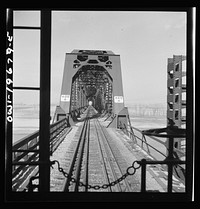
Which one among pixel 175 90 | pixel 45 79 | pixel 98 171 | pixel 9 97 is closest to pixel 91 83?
pixel 98 171

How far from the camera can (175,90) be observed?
4.57m

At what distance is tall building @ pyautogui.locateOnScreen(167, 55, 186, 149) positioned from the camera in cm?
445

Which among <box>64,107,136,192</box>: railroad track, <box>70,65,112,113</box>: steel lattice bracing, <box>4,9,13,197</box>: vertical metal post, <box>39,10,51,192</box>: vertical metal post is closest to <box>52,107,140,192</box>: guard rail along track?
<box>64,107,136,192</box>: railroad track

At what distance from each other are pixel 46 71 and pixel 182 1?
1.89 metres

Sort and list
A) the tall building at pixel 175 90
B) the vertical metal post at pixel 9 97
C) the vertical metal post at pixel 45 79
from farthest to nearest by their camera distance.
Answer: the tall building at pixel 175 90, the vertical metal post at pixel 45 79, the vertical metal post at pixel 9 97

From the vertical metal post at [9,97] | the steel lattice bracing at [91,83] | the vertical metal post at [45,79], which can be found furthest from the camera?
the steel lattice bracing at [91,83]

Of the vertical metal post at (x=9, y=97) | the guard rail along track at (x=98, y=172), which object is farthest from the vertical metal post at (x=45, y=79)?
the guard rail along track at (x=98, y=172)

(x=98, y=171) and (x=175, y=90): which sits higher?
(x=175, y=90)

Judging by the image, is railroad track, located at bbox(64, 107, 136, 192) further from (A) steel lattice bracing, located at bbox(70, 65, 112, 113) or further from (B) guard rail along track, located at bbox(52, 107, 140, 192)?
(A) steel lattice bracing, located at bbox(70, 65, 112, 113)

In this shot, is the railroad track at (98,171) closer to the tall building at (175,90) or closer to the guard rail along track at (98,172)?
the guard rail along track at (98,172)

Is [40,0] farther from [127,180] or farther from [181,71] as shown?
[127,180]

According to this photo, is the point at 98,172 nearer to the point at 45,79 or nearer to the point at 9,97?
the point at 45,79

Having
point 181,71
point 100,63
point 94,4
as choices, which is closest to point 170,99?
point 181,71

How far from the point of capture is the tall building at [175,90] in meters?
4.45
